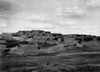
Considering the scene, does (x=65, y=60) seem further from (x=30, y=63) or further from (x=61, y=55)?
(x=30, y=63)

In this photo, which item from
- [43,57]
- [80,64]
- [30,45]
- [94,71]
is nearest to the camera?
[94,71]

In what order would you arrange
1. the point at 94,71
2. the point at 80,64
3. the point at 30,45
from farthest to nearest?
the point at 30,45, the point at 80,64, the point at 94,71

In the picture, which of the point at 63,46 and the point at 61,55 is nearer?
the point at 61,55

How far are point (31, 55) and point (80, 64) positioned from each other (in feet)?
13.0

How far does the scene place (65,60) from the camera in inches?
451

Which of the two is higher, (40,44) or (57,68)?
(40,44)

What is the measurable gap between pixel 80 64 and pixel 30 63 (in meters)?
3.74

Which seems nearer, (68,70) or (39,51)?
(68,70)

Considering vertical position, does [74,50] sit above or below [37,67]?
above

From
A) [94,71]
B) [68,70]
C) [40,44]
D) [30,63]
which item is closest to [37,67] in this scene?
[30,63]

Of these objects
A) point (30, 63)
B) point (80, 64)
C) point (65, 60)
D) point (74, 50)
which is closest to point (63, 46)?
point (74, 50)

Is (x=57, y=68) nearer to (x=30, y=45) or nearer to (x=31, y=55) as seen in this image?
(x=31, y=55)

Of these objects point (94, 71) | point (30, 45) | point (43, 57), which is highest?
point (30, 45)

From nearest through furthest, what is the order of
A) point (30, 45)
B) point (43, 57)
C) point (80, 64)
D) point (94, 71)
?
point (94, 71), point (80, 64), point (43, 57), point (30, 45)
